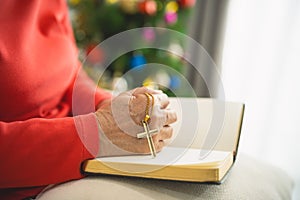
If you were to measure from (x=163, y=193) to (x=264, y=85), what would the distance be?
34.8 inches

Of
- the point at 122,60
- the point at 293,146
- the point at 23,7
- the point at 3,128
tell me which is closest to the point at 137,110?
the point at 3,128

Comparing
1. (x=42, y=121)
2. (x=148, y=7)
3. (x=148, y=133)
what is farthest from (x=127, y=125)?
(x=148, y=7)

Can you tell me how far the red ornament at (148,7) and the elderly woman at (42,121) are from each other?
1.01 metres

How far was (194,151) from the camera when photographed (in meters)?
0.71

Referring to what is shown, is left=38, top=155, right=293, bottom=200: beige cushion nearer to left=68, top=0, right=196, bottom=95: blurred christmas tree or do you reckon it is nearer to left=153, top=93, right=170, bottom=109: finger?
left=153, top=93, right=170, bottom=109: finger

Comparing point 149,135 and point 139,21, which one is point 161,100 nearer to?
point 149,135

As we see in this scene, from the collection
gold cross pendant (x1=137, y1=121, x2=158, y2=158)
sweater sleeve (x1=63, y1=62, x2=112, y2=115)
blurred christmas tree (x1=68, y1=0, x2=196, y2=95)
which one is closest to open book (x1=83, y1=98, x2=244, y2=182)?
gold cross pendant (x1=137, y1=121, x2=158, y2=158)

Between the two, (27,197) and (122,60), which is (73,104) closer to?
(27,197)

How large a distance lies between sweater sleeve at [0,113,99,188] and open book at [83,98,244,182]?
0.09 feet

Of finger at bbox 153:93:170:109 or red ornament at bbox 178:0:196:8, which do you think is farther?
red ornament at bbox 178:0:196:8

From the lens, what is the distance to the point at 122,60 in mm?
1888

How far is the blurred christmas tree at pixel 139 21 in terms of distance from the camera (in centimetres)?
183

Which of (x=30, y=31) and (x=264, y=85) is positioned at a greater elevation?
(x=30, y=31)

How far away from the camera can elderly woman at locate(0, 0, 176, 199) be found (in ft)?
2.14
